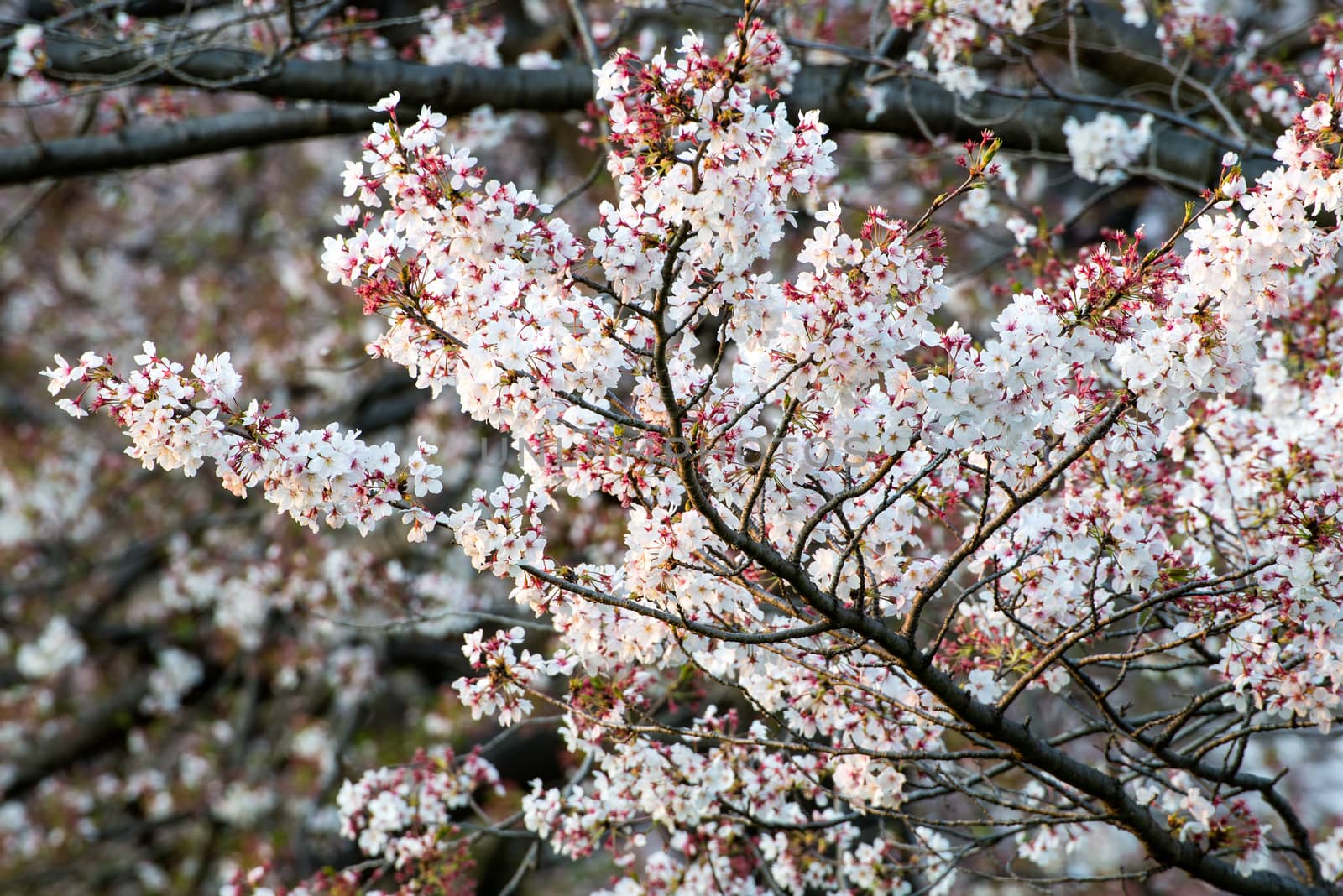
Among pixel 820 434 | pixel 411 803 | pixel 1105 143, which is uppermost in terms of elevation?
pixel 1105 143

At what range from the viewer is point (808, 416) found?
2.36 m

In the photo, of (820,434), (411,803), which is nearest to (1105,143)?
(820,434)

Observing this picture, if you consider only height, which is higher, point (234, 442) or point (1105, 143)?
point (1105, 143)

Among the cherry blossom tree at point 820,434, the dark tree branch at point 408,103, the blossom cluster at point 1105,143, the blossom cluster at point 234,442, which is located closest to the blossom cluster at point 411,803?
the cherry blossom tree at point 820,434

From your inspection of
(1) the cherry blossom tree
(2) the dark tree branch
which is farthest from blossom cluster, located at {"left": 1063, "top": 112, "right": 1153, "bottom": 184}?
(2) the dark tree branch

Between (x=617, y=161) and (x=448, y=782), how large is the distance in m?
2.41

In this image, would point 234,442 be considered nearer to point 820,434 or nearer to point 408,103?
point 820,434

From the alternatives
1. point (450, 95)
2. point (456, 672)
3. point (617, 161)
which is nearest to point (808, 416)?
point (617, 161)

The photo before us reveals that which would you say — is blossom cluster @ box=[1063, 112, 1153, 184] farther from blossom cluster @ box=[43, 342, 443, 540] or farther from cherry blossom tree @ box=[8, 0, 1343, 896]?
blossom cluster @ box=[43, 342, 443, 540]

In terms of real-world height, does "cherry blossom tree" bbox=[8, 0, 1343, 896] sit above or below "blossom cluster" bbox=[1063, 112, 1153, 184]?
below

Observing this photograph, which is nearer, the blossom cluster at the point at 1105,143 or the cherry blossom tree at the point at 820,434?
the cherry blossom tree at the point at 820,434

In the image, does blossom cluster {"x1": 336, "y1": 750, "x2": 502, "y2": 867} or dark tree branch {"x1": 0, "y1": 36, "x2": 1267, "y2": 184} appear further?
dark tree branch {"x1": 0, "y1": 36, "x2": 1267, "y2": 184}

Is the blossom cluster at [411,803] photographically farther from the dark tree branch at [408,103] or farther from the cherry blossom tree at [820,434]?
the dark tree branch at [408,103]

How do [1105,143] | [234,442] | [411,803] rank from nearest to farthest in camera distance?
[234,442], [411,803], [1105,143]
